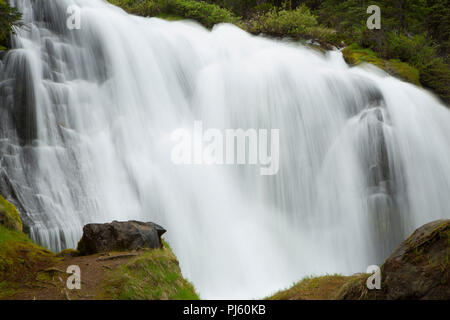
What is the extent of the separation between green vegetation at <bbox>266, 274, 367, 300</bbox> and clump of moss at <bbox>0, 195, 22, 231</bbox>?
160 inches

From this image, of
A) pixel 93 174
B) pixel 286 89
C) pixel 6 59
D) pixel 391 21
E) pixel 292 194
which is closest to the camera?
pixel 93 174

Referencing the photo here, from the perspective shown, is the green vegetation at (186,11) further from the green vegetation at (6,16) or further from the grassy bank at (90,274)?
the grassy bank at (90,274)

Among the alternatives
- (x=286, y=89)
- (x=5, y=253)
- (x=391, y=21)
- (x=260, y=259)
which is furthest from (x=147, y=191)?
(x=391, y=21)

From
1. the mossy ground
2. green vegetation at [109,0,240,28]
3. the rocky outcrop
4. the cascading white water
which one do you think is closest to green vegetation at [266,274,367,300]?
the rocky outcrop

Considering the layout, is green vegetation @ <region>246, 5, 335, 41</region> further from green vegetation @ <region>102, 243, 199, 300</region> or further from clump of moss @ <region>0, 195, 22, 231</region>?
green vegetation @ <region>102, 243, 199, 300</region>

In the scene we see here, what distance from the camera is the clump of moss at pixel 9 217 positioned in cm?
504

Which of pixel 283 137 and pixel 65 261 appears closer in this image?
pixel 65 261

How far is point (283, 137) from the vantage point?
10344 mm

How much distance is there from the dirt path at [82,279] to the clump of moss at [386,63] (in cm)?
1381

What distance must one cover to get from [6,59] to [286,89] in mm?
7977

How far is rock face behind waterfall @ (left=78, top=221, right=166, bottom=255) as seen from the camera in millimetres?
4695

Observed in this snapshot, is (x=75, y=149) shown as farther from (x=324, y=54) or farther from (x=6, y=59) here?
(x=324, y=54)

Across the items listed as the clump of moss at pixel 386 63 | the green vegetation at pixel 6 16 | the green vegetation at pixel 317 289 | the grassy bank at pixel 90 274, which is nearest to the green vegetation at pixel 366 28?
the clump of moss at pixel 386 63

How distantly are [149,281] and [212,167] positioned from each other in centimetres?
563
